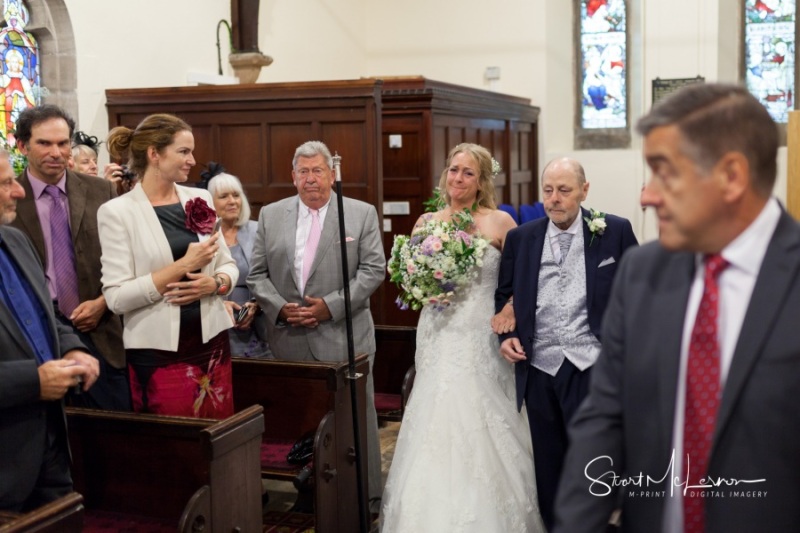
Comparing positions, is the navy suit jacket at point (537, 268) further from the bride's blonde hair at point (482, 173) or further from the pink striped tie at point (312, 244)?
the pink striped tie at point (312, 244)

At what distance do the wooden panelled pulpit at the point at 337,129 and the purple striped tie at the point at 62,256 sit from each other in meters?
3.22

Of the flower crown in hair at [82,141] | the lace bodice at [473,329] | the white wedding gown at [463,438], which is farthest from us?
the flower crown in hair at [82,141]

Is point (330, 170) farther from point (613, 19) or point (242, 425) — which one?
point (613, 19)

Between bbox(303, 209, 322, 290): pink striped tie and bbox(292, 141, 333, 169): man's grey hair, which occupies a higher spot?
bbox(292, 141, 333, 169): man's grey hair

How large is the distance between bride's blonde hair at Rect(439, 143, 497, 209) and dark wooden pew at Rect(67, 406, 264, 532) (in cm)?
170

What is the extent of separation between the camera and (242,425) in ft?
11.6

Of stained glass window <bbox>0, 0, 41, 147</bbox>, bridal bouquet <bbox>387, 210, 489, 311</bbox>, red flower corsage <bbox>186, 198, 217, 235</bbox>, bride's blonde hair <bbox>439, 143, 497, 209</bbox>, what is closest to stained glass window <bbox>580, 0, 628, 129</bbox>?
stained glass window <bbox>0, 0, 41, 147</bbox>

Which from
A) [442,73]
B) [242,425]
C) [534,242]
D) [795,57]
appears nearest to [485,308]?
[534,242]

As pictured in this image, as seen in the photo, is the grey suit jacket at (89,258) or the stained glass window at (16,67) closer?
the grey suit jacket at (89,258)

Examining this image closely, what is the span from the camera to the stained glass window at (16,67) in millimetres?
6988

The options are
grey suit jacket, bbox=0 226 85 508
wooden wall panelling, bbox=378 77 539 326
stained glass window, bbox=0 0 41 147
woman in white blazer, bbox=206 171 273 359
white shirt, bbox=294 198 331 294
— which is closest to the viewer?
grey suit jacket, bbox=0 226 85 508

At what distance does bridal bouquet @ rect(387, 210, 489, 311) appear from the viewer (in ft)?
14.6

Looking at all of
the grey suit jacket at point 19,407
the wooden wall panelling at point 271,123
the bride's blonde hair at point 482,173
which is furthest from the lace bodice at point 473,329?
the wooden wall panelling at point 271,123

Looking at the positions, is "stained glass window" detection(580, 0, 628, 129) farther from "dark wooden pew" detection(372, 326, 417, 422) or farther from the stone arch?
"dark wooden pew" detection(372, 326, 417, 422)
